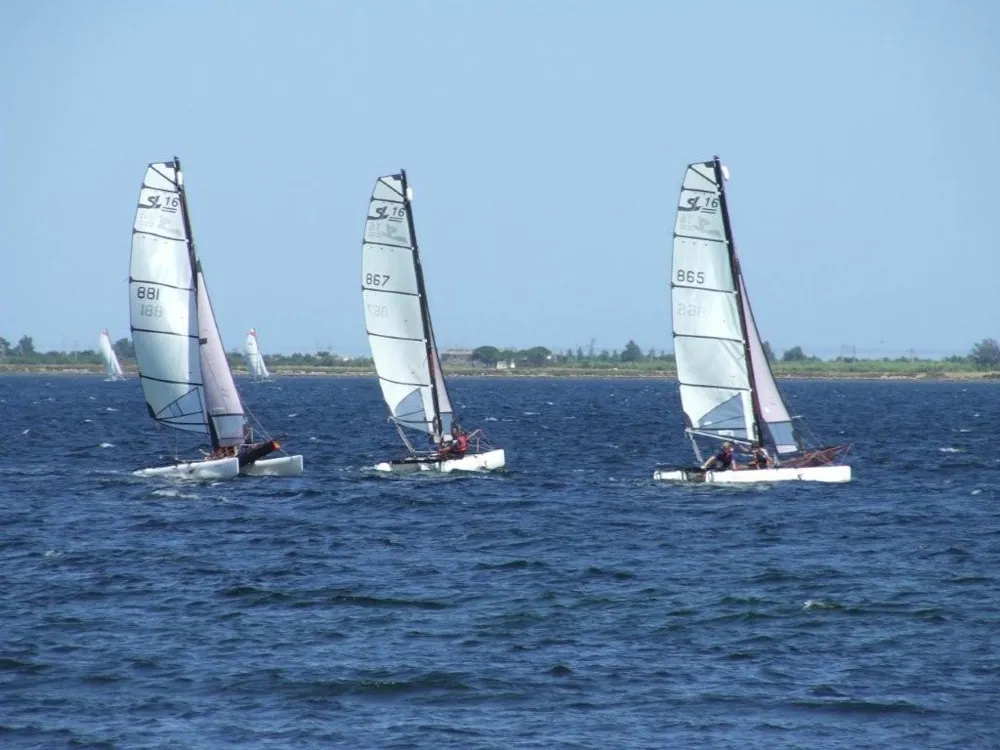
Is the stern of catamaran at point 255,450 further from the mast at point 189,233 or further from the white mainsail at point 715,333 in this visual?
the white mainsail at point 715,333

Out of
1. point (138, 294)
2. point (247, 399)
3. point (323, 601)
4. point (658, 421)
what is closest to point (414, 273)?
point (138, 294)

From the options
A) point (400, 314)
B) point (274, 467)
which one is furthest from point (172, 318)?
point (400, 314)

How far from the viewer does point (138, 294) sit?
48.7 metres

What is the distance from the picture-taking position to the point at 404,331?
175 ft

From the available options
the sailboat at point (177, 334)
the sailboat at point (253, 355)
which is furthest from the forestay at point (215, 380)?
the sailboat at point (253, 355)

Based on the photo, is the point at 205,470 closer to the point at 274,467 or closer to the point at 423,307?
the point at 274,467

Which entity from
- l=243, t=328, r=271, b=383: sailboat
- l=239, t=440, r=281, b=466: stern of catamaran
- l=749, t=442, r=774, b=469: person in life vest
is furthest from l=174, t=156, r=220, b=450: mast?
l=243, t=328, r=271, b=383: sailboat

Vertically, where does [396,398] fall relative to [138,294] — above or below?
below

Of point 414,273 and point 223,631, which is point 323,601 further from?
point 414,273

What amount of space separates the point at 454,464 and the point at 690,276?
9.93 meters

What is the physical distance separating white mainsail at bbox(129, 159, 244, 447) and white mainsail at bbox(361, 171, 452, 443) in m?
5.61

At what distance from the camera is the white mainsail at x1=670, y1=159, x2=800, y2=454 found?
4794cm

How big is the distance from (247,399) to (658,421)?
5500 cm

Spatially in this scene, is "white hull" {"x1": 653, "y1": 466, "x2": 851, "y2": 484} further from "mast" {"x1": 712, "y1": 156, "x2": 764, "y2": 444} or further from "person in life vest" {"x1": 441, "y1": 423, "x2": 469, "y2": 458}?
"person in life vest" {"x1": 441, "y1": 423, "x2": 469, "y2": 458}
